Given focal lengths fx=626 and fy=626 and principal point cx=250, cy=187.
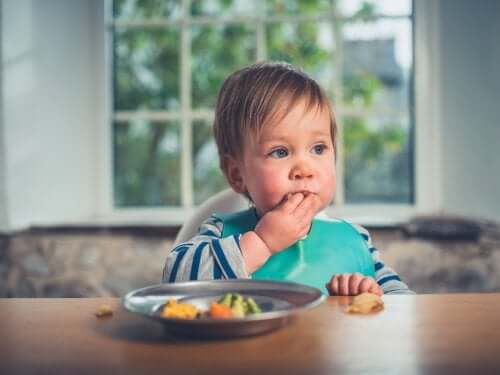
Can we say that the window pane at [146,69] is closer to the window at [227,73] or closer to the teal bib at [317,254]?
the window at [227,73]

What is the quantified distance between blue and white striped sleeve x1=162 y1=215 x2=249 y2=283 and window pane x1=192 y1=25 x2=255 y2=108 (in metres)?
1.57

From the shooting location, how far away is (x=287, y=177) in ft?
4.37

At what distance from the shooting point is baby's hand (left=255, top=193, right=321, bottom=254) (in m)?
1.21

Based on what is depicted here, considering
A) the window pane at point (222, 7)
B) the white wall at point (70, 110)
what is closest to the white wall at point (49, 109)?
the white wall at point (70, 110)

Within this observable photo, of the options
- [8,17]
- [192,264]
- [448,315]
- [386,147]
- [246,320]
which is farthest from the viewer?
[386,147]

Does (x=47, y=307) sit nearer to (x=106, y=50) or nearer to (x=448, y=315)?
(x=448, y=315)

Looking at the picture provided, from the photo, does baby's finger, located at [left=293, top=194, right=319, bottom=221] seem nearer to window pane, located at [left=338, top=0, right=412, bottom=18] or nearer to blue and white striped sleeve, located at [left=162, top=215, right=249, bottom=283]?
blue and white striped sleeve, located at [left=162, top=215, right=249, bottom=283]

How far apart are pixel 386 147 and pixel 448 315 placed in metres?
1.86

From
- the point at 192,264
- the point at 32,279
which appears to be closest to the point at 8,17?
the point at 32,279

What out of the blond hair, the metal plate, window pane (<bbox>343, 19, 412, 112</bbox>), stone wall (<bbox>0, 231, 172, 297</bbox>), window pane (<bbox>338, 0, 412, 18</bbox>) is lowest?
stone wall (<bbox>0, 231, 172, 297</bbox>)

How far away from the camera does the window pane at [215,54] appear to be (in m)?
2.66

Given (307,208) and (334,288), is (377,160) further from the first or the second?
(334,288)

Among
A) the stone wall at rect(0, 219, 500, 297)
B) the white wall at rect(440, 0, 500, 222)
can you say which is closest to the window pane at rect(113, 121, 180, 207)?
the stone wall at rect(0, 219, 500, 297)

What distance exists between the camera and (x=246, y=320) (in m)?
0.69
